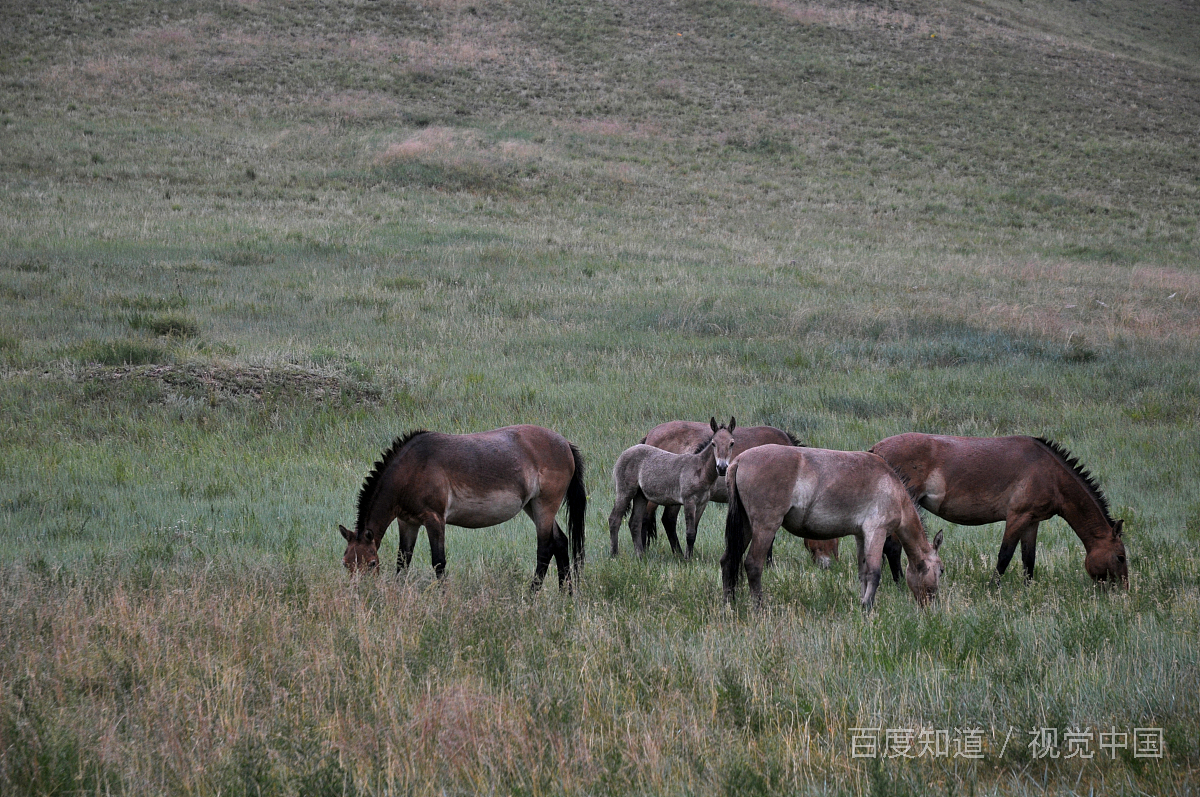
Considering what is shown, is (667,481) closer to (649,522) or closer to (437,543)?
(649,522)

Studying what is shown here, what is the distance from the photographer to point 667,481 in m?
10.7

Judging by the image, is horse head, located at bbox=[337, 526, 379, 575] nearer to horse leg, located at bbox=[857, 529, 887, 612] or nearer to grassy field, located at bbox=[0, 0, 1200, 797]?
grassy field, located at bbox=[0, 0, 1200, 797]

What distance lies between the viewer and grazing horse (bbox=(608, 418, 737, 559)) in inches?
408

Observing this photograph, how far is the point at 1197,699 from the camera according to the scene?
16.0ft

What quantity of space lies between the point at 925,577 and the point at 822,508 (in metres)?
1.04

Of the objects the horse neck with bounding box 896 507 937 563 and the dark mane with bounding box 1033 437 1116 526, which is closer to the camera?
the horse neck with bounding box 896 507 937 563

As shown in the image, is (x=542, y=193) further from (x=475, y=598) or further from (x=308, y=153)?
(x=475, y=598)

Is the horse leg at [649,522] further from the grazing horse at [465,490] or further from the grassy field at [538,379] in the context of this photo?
the grazing horse at [465,490]

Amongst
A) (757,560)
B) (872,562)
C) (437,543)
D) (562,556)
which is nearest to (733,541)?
(757,560)

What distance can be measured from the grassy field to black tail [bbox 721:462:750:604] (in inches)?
11.3

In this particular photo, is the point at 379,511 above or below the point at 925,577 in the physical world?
above

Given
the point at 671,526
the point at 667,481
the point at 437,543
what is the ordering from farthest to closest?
the point at 671,526
the point at 667,481
the point at 437,543

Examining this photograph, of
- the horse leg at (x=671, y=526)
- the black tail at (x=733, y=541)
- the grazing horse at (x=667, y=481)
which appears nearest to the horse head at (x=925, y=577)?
the black tail at (x=733, y=541)

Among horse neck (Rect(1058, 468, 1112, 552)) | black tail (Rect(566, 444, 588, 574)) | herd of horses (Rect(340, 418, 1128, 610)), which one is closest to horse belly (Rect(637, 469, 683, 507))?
herd of horses (Rect(340, 418, 1128, 610))
